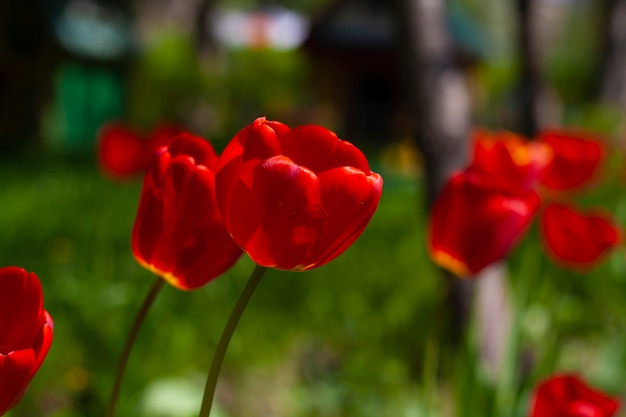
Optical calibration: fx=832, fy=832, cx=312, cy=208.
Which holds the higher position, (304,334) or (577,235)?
(577,235)

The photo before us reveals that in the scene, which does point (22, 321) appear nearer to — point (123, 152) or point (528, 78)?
point (123, 152)

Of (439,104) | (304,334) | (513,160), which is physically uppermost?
(513,160)

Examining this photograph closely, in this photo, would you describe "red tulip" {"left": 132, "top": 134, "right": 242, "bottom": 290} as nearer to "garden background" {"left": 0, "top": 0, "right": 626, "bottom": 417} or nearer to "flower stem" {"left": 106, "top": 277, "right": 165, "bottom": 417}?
"flower stem" {"left": 106, "top": 277, "right": 165, "bottom": 417}

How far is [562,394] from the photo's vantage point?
3.29 ft

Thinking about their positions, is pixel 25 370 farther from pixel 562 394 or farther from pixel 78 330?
pixel 78 330

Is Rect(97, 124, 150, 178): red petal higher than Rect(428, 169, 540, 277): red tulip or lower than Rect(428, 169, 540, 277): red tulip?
lower

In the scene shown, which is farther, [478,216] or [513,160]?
[513,160]

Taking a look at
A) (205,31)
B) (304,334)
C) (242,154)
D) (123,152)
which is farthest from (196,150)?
(205,31)

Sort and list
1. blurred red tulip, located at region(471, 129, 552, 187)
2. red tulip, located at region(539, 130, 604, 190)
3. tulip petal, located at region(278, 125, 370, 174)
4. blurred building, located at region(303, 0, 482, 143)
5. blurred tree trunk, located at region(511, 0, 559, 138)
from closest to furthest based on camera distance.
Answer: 1. tulip petal, located at region(278, 125, 370, 174)
2. blurred red tulip, located at region(471, 129, 552, 187)
3. red tulip, located at region(539, 130, 604, 190)
4. blurred tree trunk, located at region(511, 0, 559, 138)
5. blurred building, located at region(303, 0, 482, 143)

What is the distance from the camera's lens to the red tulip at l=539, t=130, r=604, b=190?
6.66 feet

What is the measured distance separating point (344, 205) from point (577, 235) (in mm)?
1172

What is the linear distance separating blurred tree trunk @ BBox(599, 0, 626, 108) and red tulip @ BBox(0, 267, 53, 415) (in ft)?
33.1

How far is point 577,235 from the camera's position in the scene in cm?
175

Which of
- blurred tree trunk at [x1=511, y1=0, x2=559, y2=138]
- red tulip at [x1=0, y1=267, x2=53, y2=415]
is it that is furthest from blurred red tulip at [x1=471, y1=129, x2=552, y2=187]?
blurred tree trunk at [x1=511, y1=0, x2=559, y2=138]
